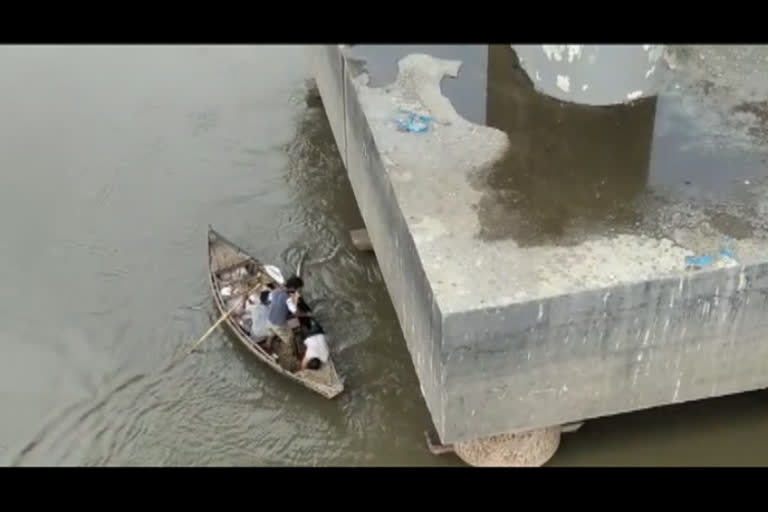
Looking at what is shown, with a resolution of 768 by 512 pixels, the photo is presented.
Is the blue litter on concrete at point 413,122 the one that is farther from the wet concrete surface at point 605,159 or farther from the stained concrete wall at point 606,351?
the stained concrete wall at point 606,351

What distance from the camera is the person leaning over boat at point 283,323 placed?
389 inches

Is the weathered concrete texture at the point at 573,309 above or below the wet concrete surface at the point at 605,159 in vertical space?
below

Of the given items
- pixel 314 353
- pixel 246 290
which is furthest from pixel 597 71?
pixel 246 290

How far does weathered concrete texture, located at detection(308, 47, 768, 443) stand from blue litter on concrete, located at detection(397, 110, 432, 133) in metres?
0.79

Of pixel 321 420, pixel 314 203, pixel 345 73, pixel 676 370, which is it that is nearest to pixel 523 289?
pixel 676 370

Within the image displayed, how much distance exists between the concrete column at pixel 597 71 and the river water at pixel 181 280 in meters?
3.14

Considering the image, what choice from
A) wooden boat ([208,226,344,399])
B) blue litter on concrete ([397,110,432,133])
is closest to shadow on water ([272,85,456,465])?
wooden boat ([208,226,344,399])

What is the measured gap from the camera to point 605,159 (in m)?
9.54

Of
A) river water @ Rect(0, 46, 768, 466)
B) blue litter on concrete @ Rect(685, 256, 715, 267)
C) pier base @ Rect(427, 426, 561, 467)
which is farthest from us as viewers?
river water @ Rect(0, 46, 768, 466)

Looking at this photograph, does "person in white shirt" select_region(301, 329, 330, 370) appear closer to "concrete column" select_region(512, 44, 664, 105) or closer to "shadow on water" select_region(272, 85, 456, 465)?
"shadow on water" select_region(272, 85, 456, 465)

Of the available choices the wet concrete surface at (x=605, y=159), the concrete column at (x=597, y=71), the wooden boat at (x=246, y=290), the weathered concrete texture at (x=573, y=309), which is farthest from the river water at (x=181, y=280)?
the concrete column at (x=597, y=71)

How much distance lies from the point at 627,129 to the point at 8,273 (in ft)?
25.1

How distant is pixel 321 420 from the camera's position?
31.4 ft

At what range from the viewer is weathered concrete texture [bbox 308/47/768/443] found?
786 centimetres
